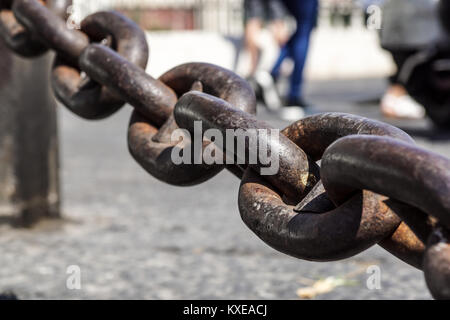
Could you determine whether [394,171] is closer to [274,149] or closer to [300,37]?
[274,149]

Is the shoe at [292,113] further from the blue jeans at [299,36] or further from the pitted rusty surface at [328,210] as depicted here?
the pitted rusty surface at [328,210]

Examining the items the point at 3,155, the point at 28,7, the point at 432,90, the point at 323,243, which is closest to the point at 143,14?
the point at 432,90

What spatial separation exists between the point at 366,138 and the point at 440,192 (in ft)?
0.38

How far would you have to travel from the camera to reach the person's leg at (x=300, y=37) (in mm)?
6512

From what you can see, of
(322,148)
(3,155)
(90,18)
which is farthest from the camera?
(3,155)

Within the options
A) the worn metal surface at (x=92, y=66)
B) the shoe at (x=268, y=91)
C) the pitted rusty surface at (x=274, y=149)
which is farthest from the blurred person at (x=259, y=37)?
the pitted rusty surface at (x=274, y=149)

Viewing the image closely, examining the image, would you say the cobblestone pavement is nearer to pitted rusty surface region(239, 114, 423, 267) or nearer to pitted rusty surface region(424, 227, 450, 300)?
pitted rusty surface region(239, 114, 423, 267)

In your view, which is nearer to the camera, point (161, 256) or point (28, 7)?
point (28, 7)

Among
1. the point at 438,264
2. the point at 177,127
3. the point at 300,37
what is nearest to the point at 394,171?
the point at 438,264

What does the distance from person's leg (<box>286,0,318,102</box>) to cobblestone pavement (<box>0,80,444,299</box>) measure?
2.87 m

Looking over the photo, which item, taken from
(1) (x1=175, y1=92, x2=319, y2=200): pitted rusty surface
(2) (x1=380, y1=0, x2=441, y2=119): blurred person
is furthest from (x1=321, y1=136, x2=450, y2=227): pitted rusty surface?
(2) (x1=380, y1=0, x2=441, y2=119): blurred person

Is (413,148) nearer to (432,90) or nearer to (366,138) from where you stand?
(366,138)
